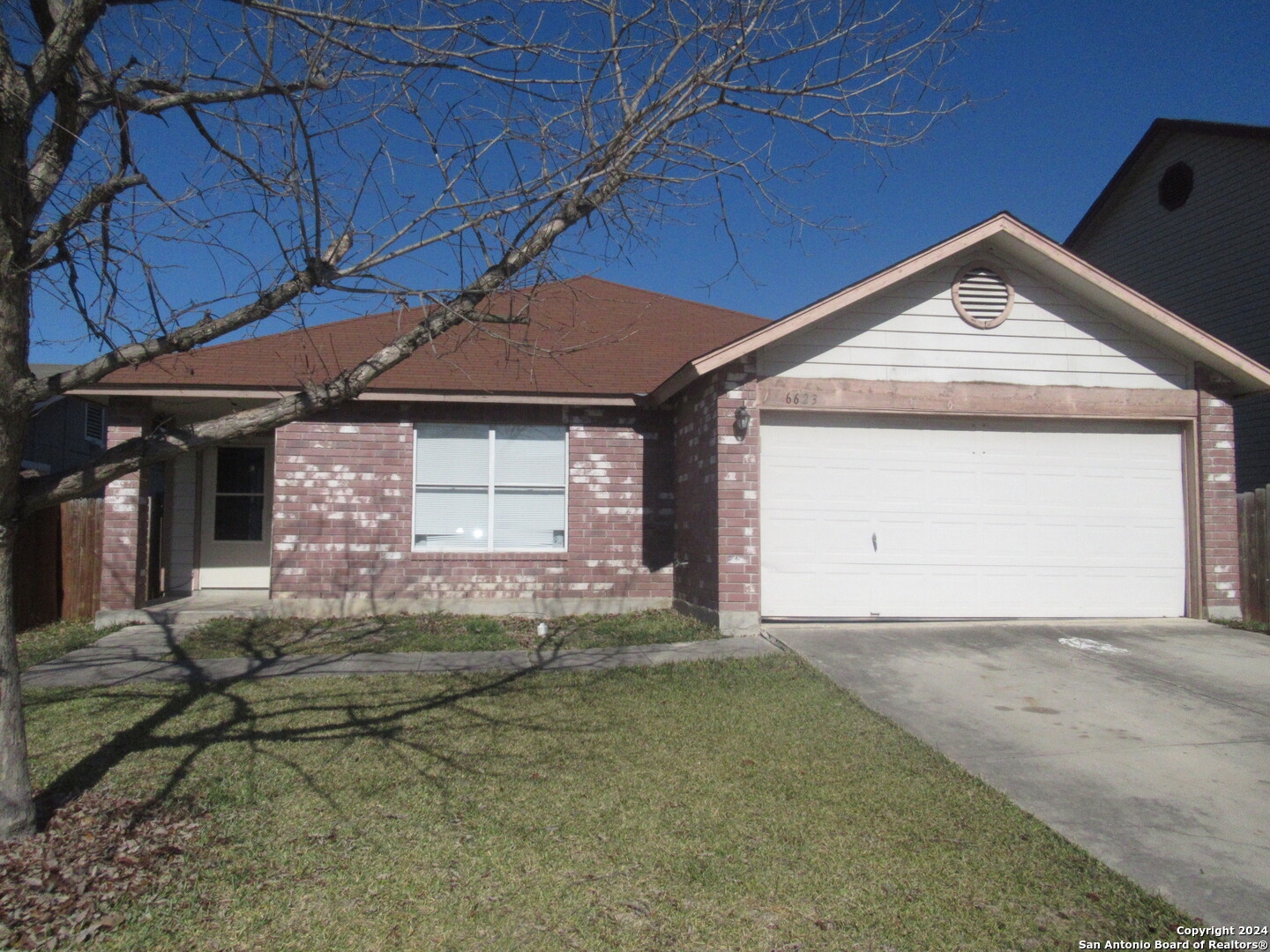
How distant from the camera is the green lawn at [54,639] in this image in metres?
9.12

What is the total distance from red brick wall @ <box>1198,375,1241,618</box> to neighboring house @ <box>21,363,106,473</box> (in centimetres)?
2189

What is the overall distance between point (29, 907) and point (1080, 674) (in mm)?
7779

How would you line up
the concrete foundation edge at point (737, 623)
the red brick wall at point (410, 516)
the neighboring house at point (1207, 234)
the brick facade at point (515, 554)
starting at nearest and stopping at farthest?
the concrete foundation edge at point (737, 623)
the brick facade at point (515, 554)
the red brick wall at point (410, 516)
the neighboring house at point (1207, 234)

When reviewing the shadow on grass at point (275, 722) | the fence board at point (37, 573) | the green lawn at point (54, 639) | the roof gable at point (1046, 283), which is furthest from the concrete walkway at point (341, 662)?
the roof gable at point (1046, 283)

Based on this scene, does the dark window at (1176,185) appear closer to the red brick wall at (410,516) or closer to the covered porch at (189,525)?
the red brick wall at (410,516)

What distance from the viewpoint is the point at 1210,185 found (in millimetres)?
15453

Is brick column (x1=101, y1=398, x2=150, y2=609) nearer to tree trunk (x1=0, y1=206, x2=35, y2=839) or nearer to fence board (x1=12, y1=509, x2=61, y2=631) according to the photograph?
fence board (x1=12, y1=509, x2=61, y2=631)

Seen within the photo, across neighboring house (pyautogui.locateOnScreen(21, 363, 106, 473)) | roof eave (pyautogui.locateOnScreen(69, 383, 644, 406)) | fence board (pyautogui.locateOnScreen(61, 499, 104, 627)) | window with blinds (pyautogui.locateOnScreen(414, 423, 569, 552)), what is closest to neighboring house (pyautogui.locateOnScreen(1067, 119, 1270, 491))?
roof eave (pyautogui.locateOnScreen(69, 383, 644, 406))

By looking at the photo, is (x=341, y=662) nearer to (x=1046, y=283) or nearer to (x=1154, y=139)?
(x=1046, y=283)

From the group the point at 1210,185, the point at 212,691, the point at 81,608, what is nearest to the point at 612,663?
the point at 212,691

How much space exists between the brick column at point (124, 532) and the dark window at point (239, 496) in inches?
69.6

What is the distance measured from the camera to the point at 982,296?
33.6ft

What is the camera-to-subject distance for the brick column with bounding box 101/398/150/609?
11.0m

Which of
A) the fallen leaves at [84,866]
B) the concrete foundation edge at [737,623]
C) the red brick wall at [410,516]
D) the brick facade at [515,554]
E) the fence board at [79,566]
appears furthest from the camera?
the fence board at [79,566]
